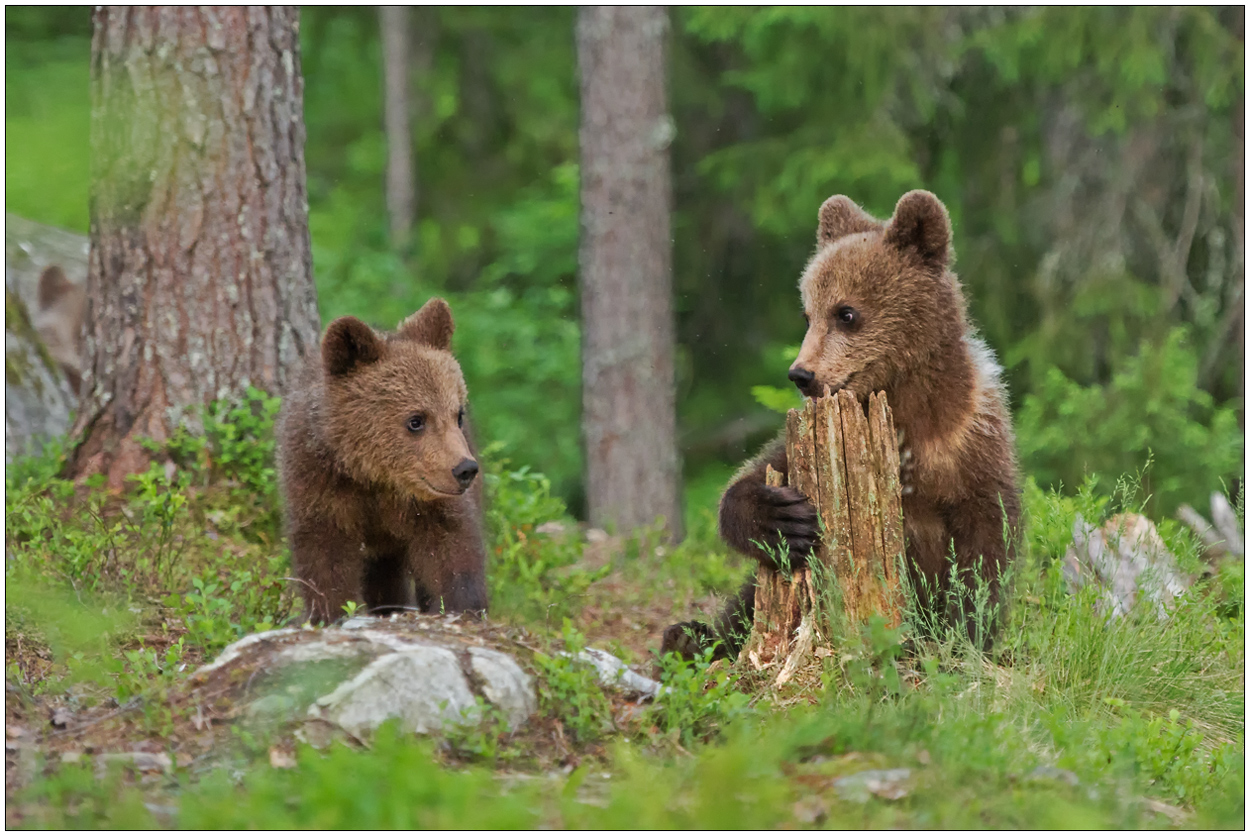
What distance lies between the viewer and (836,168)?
1237 cm

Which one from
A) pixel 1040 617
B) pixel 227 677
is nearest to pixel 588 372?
pixel 1040 617

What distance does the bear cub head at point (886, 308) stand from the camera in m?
5.40

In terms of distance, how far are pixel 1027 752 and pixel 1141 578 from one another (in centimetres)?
151

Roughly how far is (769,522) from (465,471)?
1290mm

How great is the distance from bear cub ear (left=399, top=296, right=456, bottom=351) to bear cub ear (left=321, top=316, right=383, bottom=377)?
295 millimetres

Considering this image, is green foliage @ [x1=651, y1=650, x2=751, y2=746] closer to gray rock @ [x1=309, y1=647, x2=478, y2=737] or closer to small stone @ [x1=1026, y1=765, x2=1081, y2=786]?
gray rock @ [x1=309, y1=647, x2=478, y2=737]

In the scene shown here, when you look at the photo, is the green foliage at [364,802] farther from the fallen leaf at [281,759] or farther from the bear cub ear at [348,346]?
the bear cub ear at [348,346]

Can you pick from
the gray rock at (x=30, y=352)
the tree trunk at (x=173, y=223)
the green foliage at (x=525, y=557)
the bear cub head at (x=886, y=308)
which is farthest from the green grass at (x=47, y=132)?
the bear cub head at (x=886, y=308)

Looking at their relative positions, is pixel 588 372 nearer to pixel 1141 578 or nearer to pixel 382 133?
pixel 1141 578

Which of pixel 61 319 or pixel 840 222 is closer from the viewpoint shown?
pixel 840 222

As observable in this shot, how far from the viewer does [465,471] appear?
5617 millimetres

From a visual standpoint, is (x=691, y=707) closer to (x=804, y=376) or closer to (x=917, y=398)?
(x=804, y=376)

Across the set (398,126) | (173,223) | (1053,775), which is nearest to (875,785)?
(1053,775)

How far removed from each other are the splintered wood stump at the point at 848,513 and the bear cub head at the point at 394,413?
4.77 ft
